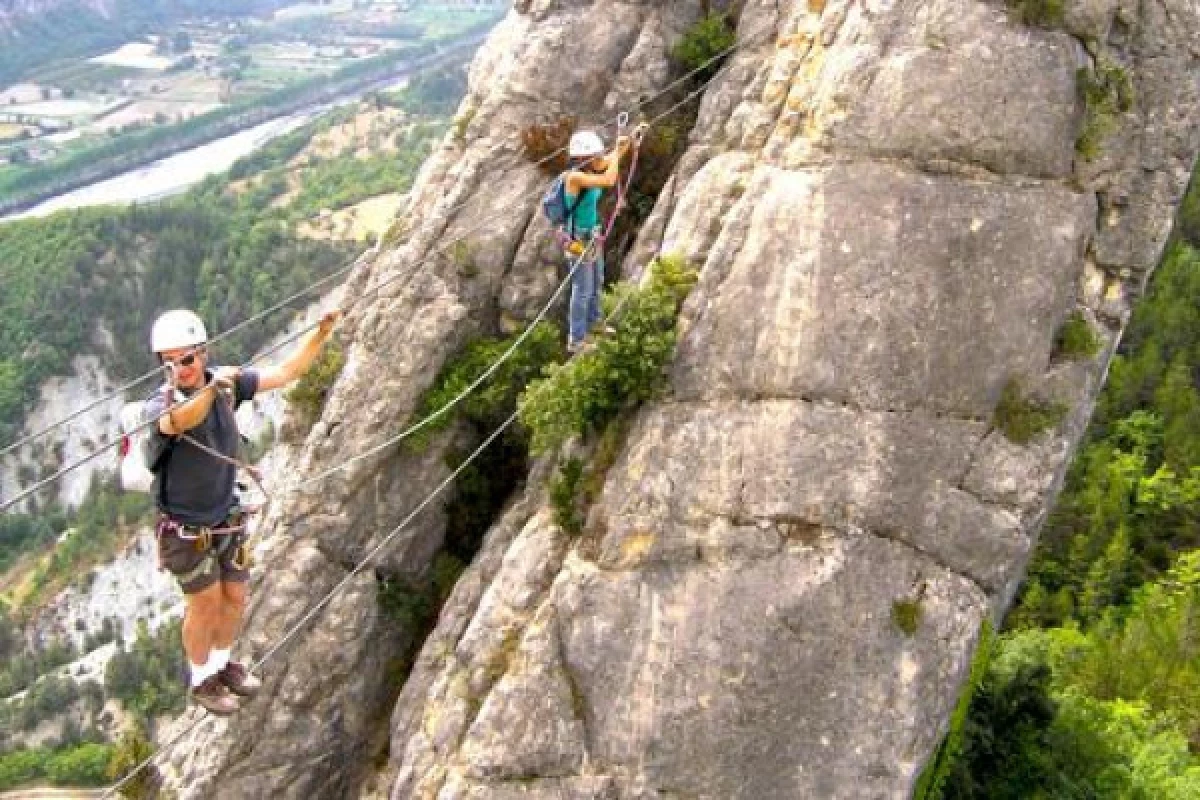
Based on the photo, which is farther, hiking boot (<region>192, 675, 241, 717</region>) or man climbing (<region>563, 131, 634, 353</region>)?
man climbing (<region>563, 131, 634, 353</region>)

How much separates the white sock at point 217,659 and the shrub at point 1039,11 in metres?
13.5

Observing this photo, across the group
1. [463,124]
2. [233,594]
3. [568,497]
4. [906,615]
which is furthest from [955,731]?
[463,124]

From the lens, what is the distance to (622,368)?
1356cm

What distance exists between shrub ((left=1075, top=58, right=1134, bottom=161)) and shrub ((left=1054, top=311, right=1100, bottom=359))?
2.32m

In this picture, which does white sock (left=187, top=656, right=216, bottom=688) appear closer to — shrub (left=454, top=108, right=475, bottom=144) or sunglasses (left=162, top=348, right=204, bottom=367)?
sunglasses (left=162, top=348, right=204, bottom=367)

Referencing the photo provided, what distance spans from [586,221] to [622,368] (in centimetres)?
273

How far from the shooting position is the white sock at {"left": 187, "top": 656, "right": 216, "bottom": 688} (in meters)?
12.2

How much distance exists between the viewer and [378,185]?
7298 inches

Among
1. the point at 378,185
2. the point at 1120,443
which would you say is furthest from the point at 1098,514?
the point at 378,185

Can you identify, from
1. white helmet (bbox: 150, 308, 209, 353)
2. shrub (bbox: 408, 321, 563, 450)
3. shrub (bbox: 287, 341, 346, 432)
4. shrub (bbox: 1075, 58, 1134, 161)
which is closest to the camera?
white helmet (bbox: 150, 308, 209, 353)

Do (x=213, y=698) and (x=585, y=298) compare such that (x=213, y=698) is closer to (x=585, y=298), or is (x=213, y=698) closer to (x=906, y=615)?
(x=585, y=298)

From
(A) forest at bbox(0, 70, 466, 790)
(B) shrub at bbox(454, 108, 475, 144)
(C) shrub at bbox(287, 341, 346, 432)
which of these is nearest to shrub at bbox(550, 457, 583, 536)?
(C) shrub at bbox(287, 341, 346, 432)

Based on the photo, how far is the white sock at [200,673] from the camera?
40.1 ft

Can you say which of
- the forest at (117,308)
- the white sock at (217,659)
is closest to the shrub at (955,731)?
the white sock at (217,659)
